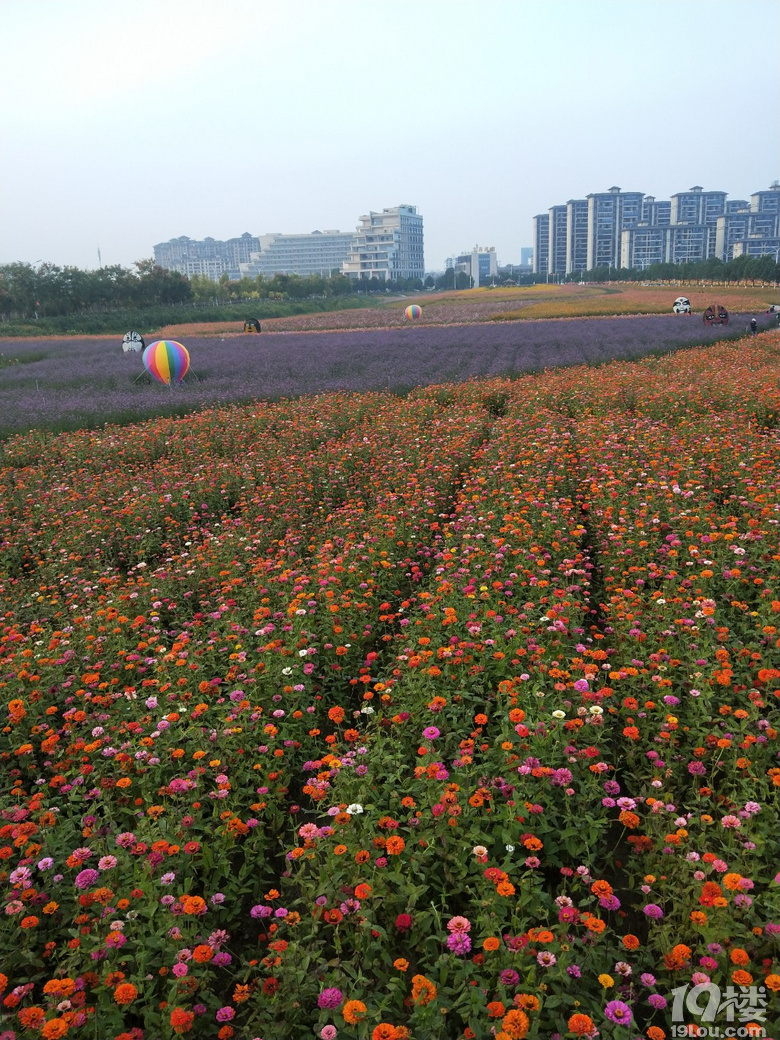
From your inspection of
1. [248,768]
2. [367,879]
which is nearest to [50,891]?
[248,768]

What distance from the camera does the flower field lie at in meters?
2.15

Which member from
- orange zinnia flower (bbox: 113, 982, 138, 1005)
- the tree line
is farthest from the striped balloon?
the tree line

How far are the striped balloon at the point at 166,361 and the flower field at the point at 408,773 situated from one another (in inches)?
432

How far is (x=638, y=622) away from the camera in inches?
157

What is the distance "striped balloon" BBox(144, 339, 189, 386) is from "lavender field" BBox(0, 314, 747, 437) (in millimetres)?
400

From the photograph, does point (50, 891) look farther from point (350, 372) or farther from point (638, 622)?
point (350, 372)

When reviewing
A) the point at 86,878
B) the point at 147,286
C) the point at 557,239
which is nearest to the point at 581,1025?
the point at 86,878

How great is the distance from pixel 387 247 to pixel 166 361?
561 ft

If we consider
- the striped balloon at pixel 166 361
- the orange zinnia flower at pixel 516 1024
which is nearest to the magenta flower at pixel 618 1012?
the orange zinnia flower at pixel 516 1024

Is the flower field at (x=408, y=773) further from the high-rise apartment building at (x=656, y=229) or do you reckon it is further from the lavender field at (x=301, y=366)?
the high-rise apartment building at (x=656, y=229)

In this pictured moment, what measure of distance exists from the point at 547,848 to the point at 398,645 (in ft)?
5.57

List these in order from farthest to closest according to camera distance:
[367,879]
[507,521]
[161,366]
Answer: [161,366], [507,521], [367,879]

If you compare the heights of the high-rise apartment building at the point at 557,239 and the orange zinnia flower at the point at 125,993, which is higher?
the high-rise apartment building at the point at 557,239

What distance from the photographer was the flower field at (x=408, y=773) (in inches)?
84.6
